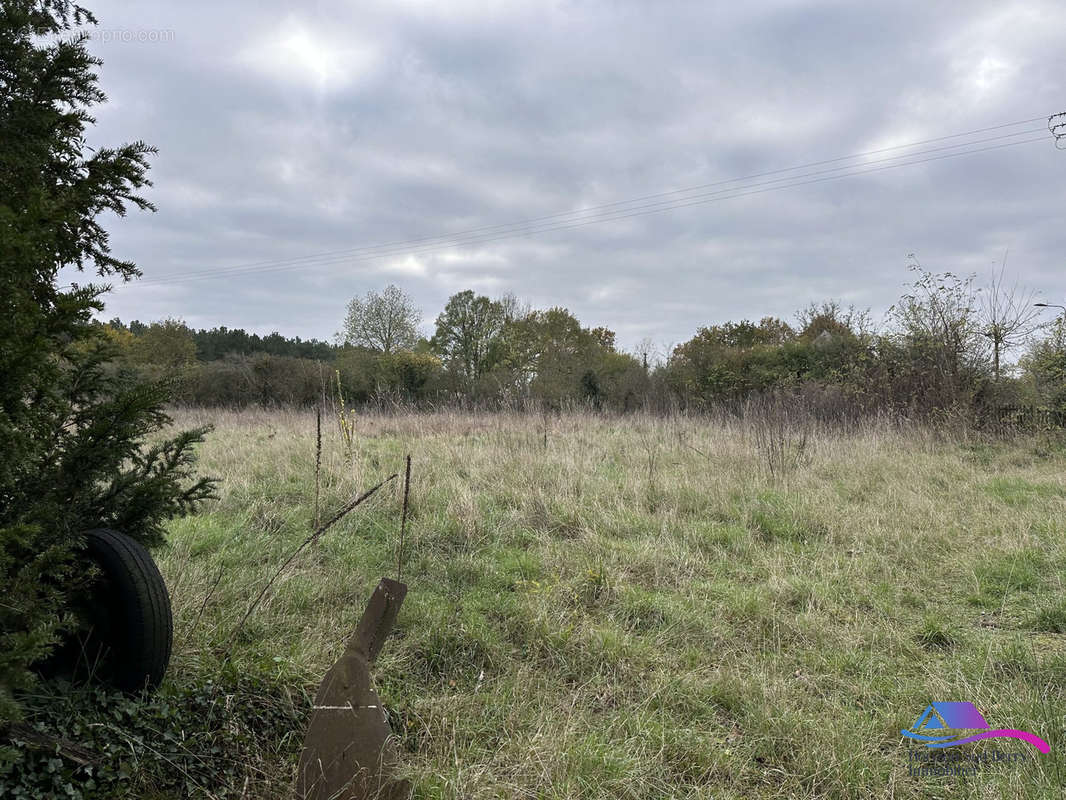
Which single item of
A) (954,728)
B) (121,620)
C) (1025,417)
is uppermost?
(1025,417)

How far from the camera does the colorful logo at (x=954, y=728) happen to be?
8.45 feet

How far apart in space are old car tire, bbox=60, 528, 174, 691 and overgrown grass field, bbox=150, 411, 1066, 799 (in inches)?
10.5

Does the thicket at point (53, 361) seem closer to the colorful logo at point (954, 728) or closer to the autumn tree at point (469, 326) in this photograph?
the colorful logo at point (954, 728)

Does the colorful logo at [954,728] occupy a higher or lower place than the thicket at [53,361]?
lower

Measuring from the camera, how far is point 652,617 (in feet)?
12.6

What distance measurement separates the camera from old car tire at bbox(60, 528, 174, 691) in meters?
2.20

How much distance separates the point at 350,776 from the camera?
2.19 m

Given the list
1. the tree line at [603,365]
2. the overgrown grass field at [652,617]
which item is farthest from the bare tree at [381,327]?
the overgrown grass field at [652,617]

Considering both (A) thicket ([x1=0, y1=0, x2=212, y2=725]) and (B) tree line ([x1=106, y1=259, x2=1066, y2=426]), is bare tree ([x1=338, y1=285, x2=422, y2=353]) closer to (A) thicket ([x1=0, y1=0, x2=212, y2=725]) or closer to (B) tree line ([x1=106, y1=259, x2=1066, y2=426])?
(B) tree line ([x1=106, y1=259, x2=1066, y2=426])

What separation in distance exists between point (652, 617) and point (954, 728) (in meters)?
1.62

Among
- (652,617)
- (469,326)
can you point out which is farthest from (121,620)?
(469,326)

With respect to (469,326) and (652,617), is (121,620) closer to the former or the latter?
(652,617)

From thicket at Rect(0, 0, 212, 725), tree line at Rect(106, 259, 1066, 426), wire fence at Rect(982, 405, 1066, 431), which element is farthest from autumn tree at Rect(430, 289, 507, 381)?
thicket at Rect(0, 0, 212, 725)

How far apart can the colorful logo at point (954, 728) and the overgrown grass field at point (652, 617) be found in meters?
0.06
